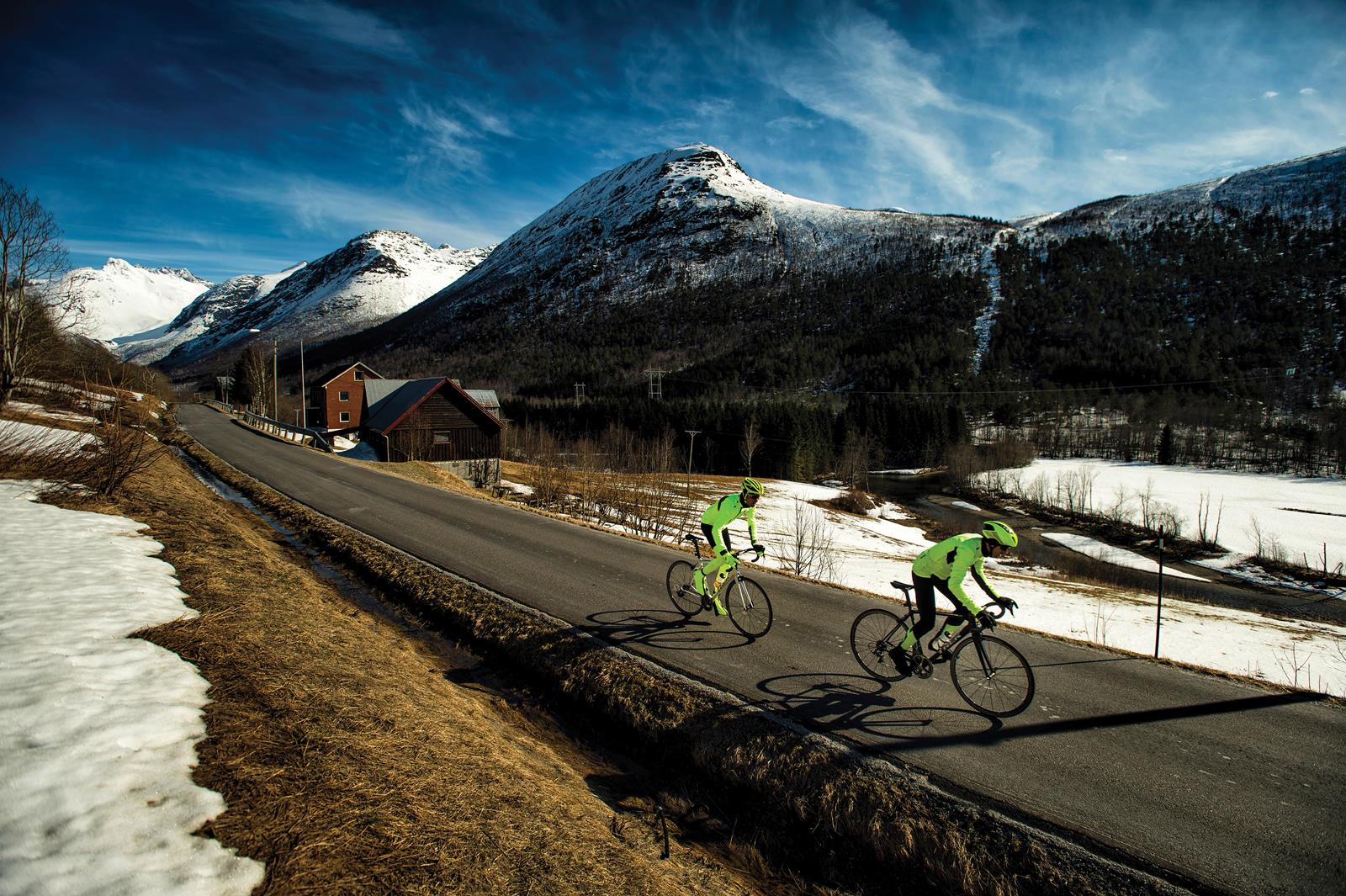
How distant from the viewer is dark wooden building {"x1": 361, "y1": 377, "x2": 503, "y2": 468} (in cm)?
3919

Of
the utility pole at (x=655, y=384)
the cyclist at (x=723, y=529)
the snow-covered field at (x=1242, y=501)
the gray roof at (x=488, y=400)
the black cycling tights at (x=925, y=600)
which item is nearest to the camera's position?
the black cycling tights at (x=925, y=600)

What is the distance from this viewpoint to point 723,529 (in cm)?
891

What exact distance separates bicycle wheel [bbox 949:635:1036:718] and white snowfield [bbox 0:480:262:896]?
Result: 7064 millimetres

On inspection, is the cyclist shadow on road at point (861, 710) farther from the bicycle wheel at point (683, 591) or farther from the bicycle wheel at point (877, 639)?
the bicycle wheel at point (683, 591)

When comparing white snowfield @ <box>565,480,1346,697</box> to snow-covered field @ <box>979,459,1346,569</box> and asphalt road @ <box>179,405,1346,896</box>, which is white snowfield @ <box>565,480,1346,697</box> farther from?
snow-covered field @ <box>979,459,1346,569</box>

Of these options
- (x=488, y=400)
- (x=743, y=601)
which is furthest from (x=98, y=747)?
(x=488, y=400)

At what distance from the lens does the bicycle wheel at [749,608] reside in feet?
29.5

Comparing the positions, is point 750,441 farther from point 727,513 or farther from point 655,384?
point 655,384

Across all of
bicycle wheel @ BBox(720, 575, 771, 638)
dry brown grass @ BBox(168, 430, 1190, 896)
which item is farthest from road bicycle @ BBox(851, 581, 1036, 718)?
bicycle wheel @ BBox(720, 575, 771, 638)

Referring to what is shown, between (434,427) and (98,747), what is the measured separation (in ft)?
128

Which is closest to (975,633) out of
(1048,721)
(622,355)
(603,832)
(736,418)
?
(1048,721)

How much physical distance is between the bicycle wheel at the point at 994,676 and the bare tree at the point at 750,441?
47288 millimetres

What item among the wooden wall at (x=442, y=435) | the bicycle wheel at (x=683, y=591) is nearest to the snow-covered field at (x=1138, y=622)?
the bicycle wheel at (x=683, y=591)

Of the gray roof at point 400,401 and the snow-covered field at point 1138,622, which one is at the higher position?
the gray roof at point 400,401
